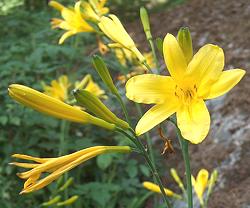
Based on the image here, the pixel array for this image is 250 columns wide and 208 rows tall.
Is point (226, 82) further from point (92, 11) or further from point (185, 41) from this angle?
point (92, 11)

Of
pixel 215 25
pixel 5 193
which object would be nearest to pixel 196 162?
pixel 5 193

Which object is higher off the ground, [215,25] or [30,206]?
[30,206]

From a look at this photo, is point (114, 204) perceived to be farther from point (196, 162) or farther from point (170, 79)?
point (170, 79)

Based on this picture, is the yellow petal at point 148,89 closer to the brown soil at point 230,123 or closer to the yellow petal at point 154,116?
the yellow petal at point 154,116

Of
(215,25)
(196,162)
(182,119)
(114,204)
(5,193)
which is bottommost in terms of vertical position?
(215,25)

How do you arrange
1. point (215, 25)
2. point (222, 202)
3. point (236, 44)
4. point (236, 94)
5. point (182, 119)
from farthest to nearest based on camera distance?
point (215, 25)
point (236, 44)
point (236, 94)
point (222, 202)
point (182, 119)

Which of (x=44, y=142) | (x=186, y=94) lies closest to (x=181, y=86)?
(x=186, y=94)

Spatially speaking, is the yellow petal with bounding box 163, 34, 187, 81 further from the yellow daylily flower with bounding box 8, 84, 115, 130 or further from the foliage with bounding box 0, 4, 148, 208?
the foliage with bounding box 0, 4, 148, 208

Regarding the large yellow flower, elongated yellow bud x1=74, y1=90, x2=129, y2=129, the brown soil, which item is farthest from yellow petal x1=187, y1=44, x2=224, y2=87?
the brown soil
